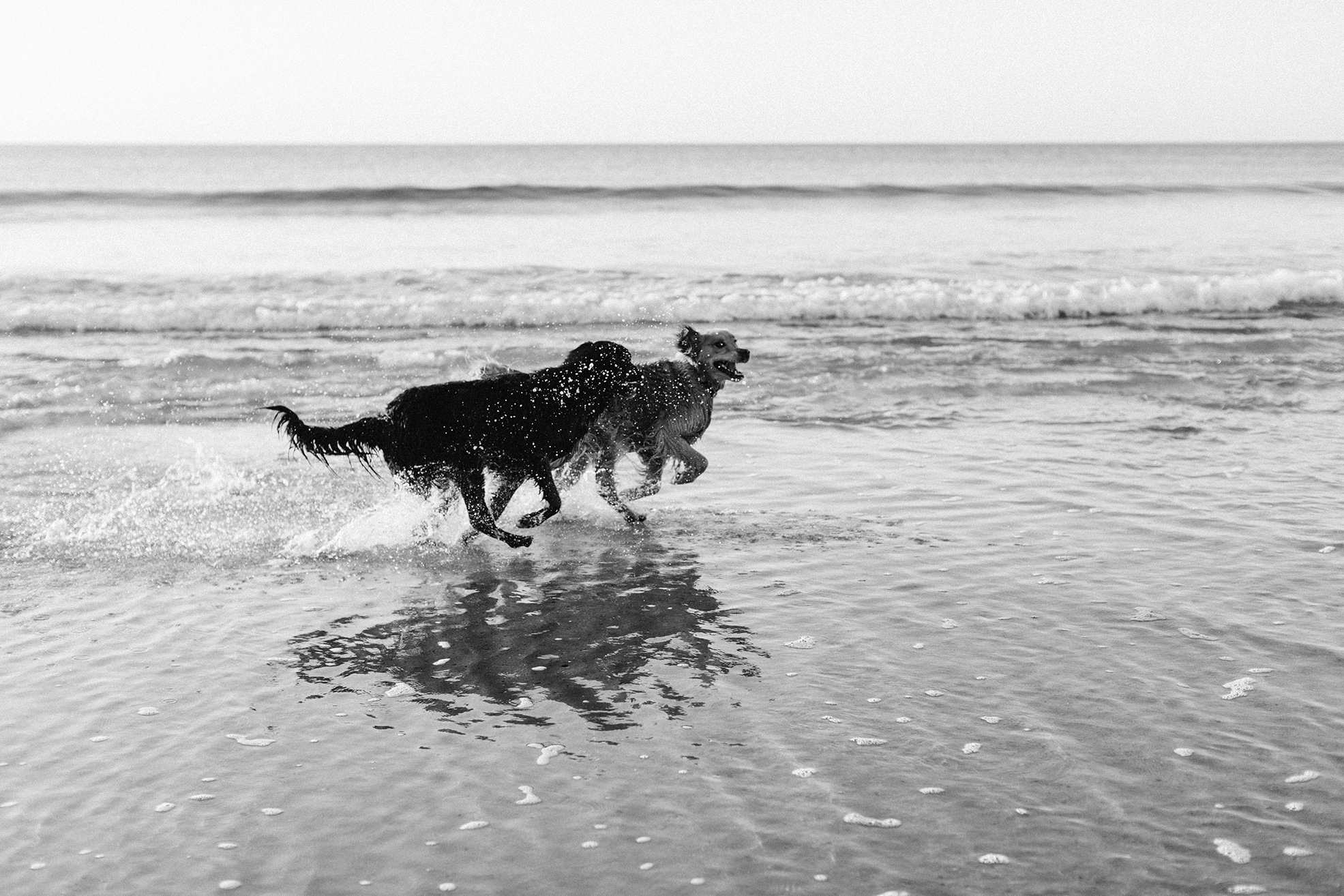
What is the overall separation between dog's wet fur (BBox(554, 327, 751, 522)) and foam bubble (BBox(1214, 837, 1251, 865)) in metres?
4.26

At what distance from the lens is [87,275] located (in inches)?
786

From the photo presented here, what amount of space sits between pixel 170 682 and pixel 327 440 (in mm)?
1962

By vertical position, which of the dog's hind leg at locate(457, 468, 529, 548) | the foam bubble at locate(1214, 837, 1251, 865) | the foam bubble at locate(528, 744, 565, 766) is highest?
the dog's hind leg at locate(457, 468, 529, 548)

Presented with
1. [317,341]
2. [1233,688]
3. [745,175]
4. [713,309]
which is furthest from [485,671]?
[745,175]

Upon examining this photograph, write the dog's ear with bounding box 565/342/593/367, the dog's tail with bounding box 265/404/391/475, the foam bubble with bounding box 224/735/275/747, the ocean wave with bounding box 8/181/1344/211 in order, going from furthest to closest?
1. the ocean wave with bounding box 8/181/1344/211
2. the dog's ear with bounding box 565/342/593/367
3. the dog's tail with bounding box 265/404/391/475
4. the foam bubble with bounding box 224/735/275/747

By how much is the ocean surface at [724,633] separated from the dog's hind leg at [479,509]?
0.12 meters

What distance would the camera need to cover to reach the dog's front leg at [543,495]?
23.4 feet

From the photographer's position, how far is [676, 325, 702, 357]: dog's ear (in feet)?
25.2

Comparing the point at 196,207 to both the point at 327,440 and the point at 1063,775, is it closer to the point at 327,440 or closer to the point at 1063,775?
the point at 327,440

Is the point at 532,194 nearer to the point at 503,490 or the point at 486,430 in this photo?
the point at 503,490

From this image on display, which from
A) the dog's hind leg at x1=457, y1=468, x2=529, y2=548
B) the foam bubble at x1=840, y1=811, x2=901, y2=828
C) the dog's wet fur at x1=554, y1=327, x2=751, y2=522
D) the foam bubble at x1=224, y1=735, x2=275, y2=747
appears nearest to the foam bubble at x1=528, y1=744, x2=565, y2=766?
the foam bubble at x1=224, y1=735, x2=275, y2=747

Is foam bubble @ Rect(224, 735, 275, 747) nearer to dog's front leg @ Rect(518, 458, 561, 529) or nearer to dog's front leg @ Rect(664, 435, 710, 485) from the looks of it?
dog's front leg @ Rect(518, 458, 561, 529)

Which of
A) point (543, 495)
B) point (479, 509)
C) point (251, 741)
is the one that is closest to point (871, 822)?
point (251, 741)

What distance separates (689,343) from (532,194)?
29.5m
